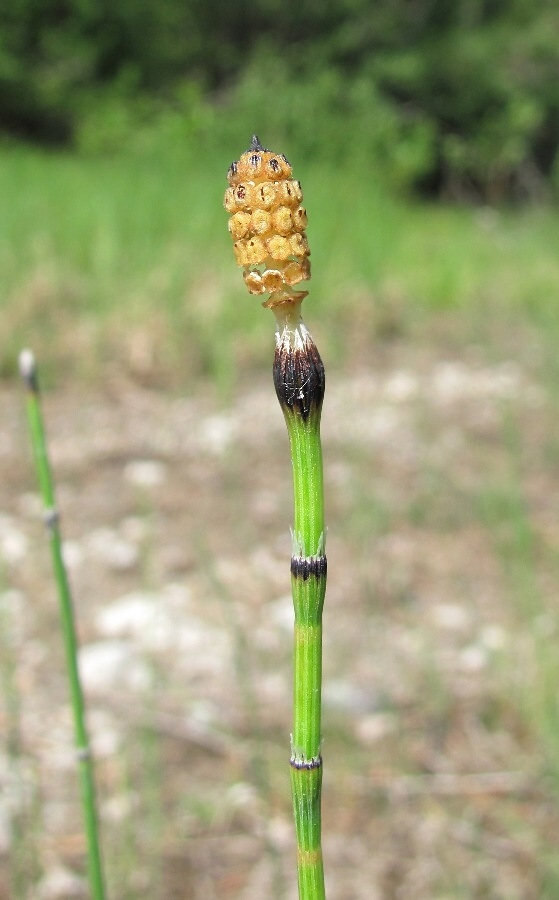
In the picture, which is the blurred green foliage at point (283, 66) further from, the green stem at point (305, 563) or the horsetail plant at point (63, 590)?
the green stem at point (305, 563)

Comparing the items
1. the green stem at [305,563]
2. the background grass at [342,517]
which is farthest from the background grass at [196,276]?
the green stem at [305,563]

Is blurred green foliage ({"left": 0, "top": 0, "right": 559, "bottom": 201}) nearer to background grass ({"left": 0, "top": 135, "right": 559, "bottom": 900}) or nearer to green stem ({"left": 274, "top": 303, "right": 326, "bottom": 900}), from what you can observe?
background grass ({"left": 0, "top": 135, "right": 559, "bottom": 900})

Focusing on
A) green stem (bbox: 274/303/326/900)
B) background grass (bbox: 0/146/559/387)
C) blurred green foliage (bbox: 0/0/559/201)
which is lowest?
green stem (bbox: 274/303/326/900)

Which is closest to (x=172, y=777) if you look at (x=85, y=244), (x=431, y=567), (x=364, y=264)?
(x=431, y=567)

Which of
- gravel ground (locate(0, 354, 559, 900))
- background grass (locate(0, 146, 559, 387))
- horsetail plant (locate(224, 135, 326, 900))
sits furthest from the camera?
background grass (locate(0, 146, 559, 387))

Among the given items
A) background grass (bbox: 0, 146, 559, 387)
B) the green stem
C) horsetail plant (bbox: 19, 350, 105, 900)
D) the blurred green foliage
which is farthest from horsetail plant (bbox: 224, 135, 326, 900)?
the blurred green foliage

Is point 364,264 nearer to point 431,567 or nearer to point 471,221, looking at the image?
point 431,567
